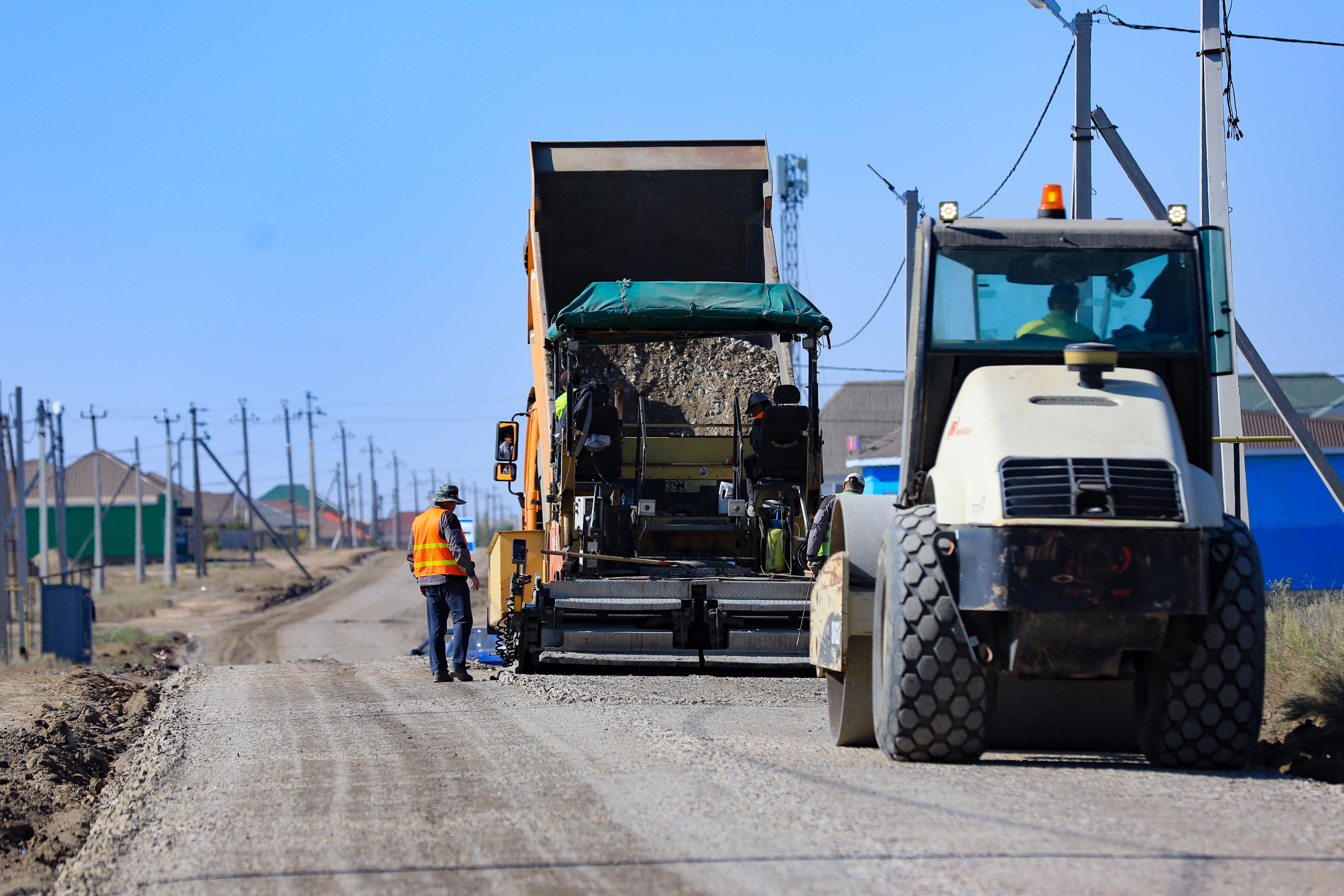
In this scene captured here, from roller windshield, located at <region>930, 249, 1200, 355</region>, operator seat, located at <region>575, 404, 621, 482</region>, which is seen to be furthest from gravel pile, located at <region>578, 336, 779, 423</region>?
roller windshield, located at <region>930, 249, 1200, 355</region>

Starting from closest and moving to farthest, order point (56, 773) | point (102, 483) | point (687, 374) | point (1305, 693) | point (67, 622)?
point (56, 773) → point (1305, 693) → point (687, 374) → point (67, 622) → point (102, 483)

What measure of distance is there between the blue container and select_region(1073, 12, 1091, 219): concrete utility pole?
1713 cm

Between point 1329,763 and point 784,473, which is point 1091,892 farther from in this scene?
point 784,473

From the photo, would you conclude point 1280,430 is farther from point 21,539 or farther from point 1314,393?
point 21,539

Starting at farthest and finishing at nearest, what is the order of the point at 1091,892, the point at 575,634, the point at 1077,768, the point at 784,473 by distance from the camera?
the point at 784,473 → the point at 575,634 → the point at 1077,768 → the point at 1091,892

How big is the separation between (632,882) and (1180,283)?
3866 mm

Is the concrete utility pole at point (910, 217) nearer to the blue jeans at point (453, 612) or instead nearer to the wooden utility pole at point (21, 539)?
the blue jeans at point (453, 612)

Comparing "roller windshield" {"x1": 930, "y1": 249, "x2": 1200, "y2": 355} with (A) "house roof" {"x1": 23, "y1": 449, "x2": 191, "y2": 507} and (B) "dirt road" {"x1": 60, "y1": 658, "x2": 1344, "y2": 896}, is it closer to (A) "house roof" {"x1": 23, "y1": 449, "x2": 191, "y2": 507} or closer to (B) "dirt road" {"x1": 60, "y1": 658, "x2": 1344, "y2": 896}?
(B) "dirt road" {"x1": 60, "y1": 658, "x2": 1344, "y2": 896}

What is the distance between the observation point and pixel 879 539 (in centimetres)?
651

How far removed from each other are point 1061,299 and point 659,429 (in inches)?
254

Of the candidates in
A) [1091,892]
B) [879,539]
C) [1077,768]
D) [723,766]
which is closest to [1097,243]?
[879,539]

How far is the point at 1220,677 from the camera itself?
5.45 metres

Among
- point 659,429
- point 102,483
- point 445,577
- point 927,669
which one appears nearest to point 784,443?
point 659,429

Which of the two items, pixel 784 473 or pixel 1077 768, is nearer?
pixel 1077 768
